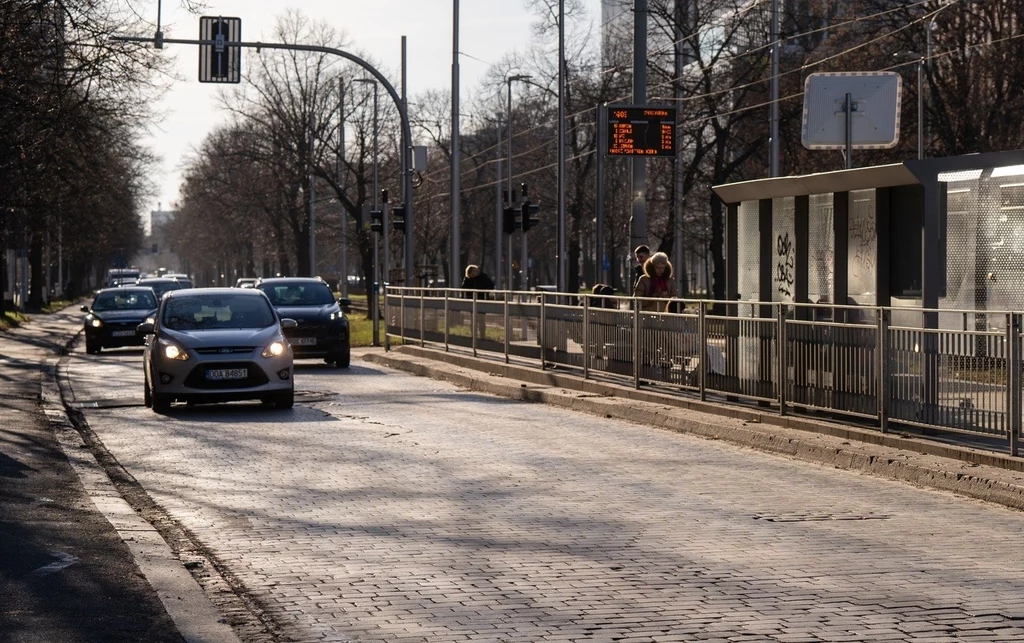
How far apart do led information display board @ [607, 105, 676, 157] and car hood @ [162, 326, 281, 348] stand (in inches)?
244

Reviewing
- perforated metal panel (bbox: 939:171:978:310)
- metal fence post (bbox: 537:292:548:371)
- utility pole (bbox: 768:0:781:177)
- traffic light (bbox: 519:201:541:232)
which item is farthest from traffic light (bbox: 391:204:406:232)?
perforated metal panel (bbox: 939:171:978:310)

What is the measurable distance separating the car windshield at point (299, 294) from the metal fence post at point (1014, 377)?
18.6 meters

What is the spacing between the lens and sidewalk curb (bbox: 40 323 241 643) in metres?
6.56

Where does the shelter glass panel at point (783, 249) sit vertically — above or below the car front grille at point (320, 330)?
above

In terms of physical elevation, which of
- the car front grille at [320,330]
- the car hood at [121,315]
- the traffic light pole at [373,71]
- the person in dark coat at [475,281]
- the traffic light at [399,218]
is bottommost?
the car front grille at [320,330]

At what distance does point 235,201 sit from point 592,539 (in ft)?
215

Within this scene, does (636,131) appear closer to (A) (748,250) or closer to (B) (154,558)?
(A) (748,250)

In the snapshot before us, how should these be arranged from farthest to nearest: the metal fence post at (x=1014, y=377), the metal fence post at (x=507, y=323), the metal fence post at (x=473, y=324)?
the metal fence post at (x=473, y=324)
the metal fence post at (x=507, y=323)
the metal fence post at (x=1014, y=377)

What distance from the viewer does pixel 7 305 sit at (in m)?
60.8

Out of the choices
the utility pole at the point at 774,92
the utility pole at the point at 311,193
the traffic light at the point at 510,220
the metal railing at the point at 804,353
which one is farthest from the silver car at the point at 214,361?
the utility pole at the point at 311,193

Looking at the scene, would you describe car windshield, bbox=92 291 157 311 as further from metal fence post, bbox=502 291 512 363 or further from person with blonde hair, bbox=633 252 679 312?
person with blonde hair, bbox=633 252 679 312

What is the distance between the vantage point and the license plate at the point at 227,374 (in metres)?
18.4

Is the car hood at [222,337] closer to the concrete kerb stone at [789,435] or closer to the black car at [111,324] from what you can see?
the concrete kerb stone at [789,435]

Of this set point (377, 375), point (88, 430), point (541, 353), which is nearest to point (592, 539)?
point (88, 430)
